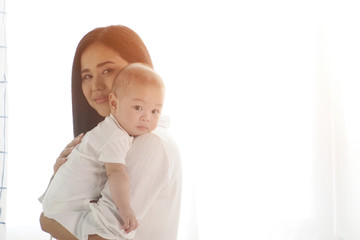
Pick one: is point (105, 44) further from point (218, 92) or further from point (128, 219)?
point (218, 92)

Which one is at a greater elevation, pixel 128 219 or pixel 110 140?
pixel 110 140

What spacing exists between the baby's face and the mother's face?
14 centimetres

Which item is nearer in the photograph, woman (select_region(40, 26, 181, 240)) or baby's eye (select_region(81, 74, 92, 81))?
woman (select_region(40, 26, 181, 240))

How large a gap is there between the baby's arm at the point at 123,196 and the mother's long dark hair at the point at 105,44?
0.32 metres

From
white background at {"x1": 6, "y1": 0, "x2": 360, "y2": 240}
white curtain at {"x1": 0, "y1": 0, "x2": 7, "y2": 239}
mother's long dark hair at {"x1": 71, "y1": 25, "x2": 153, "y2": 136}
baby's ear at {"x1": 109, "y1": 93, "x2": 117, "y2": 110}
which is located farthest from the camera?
white background at {"x1": 6, "y1": 0, "x2": 360, "y2": 240}

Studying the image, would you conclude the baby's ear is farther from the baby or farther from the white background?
the white background

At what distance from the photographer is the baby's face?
46.9 inches

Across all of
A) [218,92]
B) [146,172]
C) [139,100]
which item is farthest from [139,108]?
[218,92]

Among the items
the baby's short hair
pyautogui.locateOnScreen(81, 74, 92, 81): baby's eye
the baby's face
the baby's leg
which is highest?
pyautogui.locateOnScreen(81, 74, 92, 81): baby's eye

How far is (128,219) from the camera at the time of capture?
3.69 ft

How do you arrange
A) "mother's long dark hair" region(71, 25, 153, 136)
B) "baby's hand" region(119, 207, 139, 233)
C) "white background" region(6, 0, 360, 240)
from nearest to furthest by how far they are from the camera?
"baby's hand" region(119, 207, 139, 233) < "mother's long dark hair" region(71, 25, 153, 136) < "white background" region(6, 0, 360, 240)

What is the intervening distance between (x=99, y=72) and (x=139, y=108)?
0.67 feet

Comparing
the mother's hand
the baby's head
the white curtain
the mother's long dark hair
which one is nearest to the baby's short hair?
the baby's head

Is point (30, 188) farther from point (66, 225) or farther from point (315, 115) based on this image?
point (315, 115)
